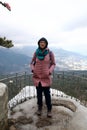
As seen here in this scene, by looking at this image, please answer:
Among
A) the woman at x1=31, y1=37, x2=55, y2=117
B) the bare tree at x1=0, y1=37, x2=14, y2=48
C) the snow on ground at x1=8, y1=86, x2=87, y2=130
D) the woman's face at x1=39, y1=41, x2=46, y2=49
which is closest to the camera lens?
the bare tree at x1=0, y1=37, x2=14, y2=48

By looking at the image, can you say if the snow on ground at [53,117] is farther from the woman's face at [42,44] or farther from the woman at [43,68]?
the woman's face at [42,44]

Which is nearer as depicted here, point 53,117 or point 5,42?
point 5,42

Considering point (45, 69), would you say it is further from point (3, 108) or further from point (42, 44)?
point (3, 108)

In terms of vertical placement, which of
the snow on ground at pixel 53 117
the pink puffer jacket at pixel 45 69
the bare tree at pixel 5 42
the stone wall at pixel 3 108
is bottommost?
the snow on ground at pixel 53 117

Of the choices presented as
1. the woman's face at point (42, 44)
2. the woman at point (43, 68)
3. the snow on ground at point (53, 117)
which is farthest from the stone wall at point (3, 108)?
the woman's face at point (42, 44)

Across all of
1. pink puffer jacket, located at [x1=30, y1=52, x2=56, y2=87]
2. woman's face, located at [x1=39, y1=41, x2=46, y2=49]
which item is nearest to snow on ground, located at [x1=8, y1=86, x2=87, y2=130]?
pink puffer jacket, located at [x1=30, y1=52, x2=56, y2=87]

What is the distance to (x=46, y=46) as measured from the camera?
861 centimetres

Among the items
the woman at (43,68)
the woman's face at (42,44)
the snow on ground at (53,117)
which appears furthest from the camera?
the woman at (43,68)

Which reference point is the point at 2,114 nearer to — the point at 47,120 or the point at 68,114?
the point at 47,120

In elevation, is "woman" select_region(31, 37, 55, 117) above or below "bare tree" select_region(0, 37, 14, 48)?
below

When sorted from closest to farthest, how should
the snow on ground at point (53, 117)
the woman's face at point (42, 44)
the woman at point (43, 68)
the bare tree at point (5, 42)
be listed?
the bare tree at point (5, 42), the snow on ground at point (53, 117), the woman's face at point (42, 44), the woman at point (43, 68)

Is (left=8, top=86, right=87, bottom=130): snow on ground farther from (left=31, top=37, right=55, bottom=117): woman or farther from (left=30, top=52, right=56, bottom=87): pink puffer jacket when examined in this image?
(left=30, top=52, right=56, bottom=87): pink puffer jacket

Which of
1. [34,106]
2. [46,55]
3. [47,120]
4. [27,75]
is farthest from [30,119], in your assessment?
[27,75]

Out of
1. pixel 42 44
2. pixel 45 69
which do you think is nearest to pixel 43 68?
pixel 45 69
